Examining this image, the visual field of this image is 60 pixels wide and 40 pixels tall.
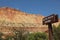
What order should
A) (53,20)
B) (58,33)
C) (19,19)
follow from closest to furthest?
Result: (53,20)
(58,33)
(19,19)

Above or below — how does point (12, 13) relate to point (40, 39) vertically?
above

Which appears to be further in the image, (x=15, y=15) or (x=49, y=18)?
(x=15, y=15)

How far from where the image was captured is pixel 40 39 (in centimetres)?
3222

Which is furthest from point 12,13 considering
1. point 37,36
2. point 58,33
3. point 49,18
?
point 49,18

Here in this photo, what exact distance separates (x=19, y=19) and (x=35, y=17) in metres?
6.97

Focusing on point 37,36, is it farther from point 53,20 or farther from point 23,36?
point 53,20

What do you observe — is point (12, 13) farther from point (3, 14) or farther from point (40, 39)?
point (40, 39)

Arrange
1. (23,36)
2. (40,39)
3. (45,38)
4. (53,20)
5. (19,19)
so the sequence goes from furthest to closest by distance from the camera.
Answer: (19,19), (45,38), (40,39), (23,36), (53,20)

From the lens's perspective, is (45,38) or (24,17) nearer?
(45,38)

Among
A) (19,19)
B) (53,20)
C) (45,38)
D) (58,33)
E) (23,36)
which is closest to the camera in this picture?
(53,20)

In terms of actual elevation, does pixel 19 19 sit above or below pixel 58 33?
above

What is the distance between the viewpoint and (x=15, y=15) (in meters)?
83.8

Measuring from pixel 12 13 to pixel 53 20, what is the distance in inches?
2768

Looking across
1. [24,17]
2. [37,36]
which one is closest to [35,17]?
[24,17]
